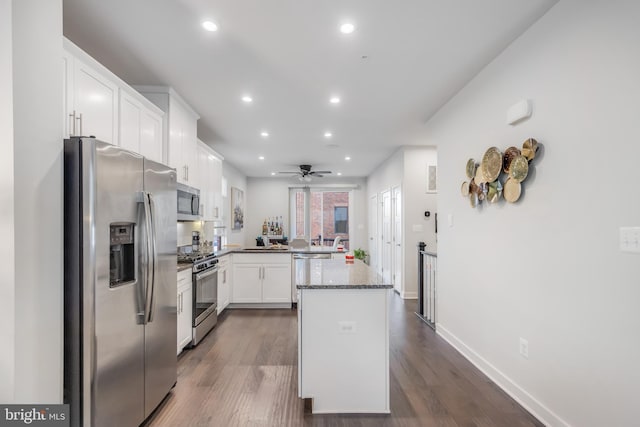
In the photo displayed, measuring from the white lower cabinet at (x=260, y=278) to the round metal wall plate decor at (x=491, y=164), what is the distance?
3.05 meters

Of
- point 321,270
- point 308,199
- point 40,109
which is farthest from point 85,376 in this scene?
point 308,199

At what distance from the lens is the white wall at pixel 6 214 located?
1274mm

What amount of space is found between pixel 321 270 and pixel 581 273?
5.85 ft

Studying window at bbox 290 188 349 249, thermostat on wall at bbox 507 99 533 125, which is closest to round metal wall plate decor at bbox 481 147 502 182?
thermostat on wall at bbox 507 99 533 125

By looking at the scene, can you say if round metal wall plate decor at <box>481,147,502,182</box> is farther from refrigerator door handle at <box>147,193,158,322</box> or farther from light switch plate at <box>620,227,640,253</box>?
refrigerator door handle at <box>147,193,158,322</box>

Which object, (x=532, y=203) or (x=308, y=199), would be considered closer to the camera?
(x=532, y=203)

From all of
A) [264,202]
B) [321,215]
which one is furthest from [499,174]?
[264,202]

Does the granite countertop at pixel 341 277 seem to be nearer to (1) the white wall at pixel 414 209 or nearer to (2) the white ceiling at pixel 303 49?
(2) the white ceiling at pixel 303 49

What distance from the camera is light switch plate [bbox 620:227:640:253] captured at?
151 centimetres

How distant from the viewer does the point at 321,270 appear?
2.78 metres

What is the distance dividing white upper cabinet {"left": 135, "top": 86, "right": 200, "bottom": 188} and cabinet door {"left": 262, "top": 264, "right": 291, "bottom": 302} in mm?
1713

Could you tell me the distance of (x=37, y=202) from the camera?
1.45 meters

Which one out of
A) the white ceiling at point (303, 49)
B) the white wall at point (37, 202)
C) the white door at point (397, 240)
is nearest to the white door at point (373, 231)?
the white door at point (397, 240)

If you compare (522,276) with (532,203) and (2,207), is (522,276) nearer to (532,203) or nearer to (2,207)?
(532,203)
